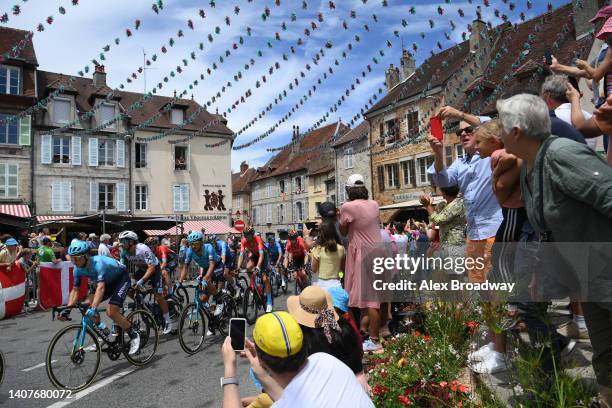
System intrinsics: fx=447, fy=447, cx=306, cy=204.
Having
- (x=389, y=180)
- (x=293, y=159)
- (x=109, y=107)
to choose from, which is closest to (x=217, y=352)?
(x=389, y=180)

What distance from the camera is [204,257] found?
7930 millimetres

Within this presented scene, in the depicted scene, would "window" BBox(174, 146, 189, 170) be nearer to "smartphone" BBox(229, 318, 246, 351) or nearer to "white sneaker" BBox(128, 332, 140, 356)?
"white sneaker" BBox(128, 332, 140, 356)

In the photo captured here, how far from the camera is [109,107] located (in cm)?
3253

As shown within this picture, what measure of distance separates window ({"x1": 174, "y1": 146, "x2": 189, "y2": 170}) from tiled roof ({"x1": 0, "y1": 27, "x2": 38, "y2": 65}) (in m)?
10.9

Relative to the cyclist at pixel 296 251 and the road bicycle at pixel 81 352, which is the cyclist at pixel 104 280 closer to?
the road bicycle at pixel 81 352

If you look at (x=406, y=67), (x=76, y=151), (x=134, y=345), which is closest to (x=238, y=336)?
(x=134, y=345)

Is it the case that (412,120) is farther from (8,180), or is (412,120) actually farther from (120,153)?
(8,180)

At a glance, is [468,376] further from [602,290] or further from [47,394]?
[47,394]

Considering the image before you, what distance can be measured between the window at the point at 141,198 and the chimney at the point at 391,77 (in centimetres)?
2007

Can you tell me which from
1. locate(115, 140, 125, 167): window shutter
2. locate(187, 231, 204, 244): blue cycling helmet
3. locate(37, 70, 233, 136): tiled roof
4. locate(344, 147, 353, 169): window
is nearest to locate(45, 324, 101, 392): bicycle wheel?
locate(187, 231, 204, 244): blue cycling helmet

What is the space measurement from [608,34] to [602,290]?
74.7 inches

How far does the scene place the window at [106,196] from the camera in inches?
1226

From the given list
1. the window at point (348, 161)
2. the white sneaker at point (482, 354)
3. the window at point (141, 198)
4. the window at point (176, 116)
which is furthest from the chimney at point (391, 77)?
the white sneaker at point (482, 354)

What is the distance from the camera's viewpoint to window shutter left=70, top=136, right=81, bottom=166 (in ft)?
98.7
